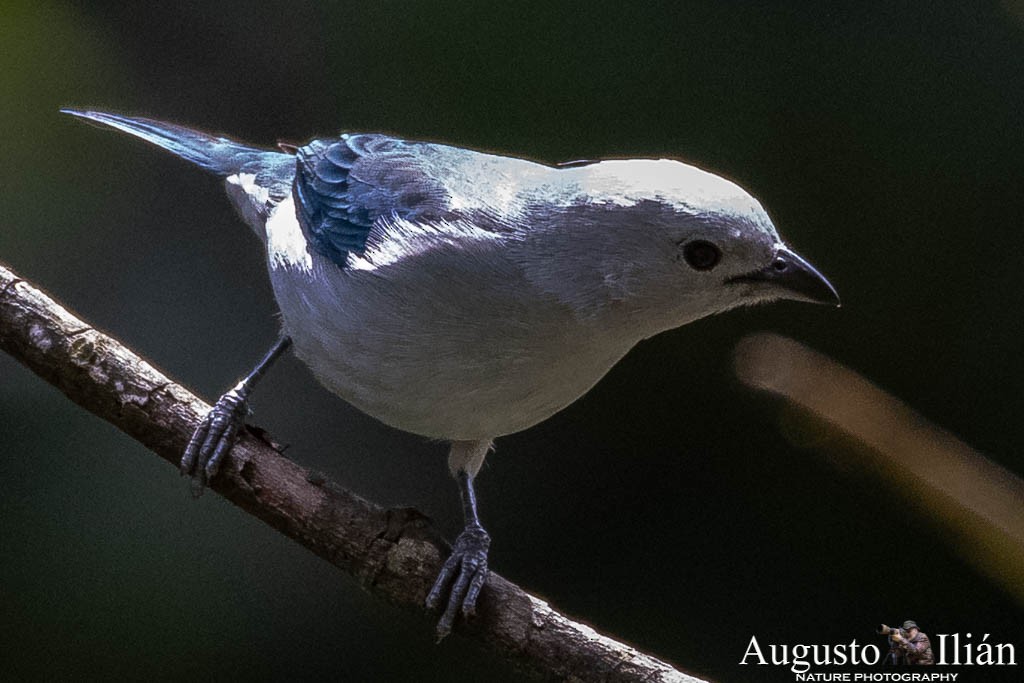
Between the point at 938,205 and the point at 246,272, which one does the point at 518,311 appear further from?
the point at 938,205

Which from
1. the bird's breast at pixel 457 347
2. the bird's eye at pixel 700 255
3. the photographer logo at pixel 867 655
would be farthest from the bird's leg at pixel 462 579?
the photographer logo at pixel 867 655

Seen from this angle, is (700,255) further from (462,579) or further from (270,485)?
(270,485)

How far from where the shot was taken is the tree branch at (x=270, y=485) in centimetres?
205

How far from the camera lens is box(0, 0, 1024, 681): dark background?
9.96ft

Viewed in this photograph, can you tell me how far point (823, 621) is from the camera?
3.11 meters

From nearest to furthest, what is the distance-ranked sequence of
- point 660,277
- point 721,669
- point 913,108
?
point 660,277
point 721,669
point 913,108

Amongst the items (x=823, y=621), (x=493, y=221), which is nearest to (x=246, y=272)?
(x=493, y=221)

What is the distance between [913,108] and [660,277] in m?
1.89

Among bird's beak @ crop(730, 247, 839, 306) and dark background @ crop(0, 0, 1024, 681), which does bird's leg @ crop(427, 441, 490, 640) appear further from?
dark background @ crop(0, 0, 1024, 681)

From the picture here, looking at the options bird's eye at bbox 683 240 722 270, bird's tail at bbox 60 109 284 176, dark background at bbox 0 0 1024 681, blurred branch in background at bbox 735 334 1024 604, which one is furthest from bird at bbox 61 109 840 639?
dark background at bbox 0 0 1024 681

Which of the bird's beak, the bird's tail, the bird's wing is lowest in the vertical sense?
the bird's beak

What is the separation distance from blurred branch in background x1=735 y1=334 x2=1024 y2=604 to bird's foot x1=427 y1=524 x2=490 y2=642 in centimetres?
83

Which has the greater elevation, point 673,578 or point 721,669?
point 673,578

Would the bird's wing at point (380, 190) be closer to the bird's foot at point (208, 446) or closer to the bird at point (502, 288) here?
the bird at point (502, 288)
